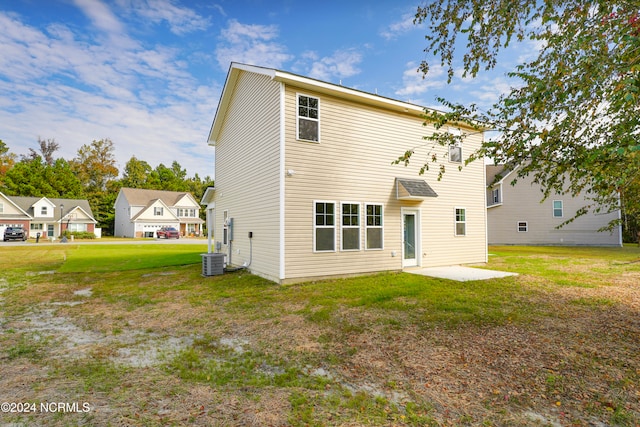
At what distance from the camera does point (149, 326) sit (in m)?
5.21

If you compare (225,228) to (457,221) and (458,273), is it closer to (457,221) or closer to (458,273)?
(458,273)

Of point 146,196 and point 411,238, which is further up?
point 146,196

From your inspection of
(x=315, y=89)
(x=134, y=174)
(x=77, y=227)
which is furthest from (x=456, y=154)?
(x=134, y=174)

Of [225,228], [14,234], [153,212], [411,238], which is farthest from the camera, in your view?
[153,212]

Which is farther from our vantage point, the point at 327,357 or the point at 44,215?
the point at 44,215

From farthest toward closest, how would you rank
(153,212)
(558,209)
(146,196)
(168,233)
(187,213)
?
(187,213) → (146,196) → (153,212) → (168,233) → (558,209)

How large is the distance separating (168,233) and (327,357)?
39.4 metres

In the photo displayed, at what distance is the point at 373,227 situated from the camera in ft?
31.6

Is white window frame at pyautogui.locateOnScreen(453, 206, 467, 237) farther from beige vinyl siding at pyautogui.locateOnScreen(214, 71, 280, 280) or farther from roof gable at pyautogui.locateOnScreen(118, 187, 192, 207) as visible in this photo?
roof gable at pyautogui.locateOnScreen(118, 187, 192, 207)

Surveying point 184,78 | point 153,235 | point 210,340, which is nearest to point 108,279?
point 210,340

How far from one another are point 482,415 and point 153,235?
4367cm

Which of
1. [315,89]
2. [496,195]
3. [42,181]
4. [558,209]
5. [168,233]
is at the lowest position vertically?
[168,233]

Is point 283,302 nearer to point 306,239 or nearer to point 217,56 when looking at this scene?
point 306,239

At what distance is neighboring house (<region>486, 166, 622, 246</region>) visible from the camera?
21.8m
